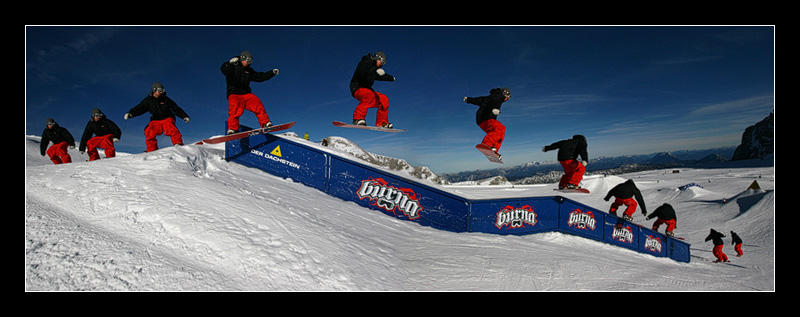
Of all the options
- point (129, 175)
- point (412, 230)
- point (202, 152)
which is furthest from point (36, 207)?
point (412, 230)

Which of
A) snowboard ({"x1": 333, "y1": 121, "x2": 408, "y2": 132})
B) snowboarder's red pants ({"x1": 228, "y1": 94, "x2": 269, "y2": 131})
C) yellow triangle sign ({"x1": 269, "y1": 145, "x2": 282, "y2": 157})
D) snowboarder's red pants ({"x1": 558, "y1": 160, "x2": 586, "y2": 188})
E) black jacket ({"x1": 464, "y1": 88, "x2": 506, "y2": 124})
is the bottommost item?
snowboarder's red pants ({"x1": 558, "y1": 160, "x2": 586, "y2": 188})

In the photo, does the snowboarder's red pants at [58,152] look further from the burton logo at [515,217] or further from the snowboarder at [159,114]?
the burton logo at [515,217]

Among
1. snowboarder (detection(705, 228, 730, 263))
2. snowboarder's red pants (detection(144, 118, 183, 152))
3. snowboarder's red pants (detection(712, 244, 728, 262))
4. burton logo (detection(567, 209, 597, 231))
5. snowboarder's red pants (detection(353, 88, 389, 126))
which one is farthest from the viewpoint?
snowboarder's red pants (detection(712, 244, 728, 262))

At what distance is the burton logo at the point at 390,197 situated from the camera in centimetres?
749

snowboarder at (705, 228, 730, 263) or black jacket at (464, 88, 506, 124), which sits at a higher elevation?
black jacket at (464, 88, 506, 124)

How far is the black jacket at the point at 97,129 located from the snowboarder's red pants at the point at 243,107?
314cm

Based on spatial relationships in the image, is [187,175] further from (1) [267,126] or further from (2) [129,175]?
(1) [267,126]

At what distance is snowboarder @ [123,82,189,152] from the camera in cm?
624

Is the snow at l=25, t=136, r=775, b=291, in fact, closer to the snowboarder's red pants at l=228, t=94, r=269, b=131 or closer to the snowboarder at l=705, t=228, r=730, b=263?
the snowboarder's red pants at l=228, t=94, r=269, b=131

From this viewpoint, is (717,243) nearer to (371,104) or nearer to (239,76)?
(371,104)

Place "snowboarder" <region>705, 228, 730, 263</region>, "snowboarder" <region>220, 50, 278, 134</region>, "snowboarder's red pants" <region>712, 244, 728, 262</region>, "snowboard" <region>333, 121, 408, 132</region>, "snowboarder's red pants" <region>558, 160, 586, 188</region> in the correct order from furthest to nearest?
1. "snowboarder's red pants" <region>712, 244, 728, 262</region>
2. "snowboarder" <region>705, 228, 730, 263</region>
3. "snowboarder" <region>220, 50, 278, 134</region>
4. "snowboard" <region>333, 121, 408, 132</region>
5. "snowboarder's red pants" <region>558, 160, 586, 188</region>

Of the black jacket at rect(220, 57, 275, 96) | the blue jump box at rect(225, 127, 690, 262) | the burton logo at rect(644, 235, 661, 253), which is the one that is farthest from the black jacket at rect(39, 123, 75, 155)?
the burton logo at rect(644, 235, 661, 253)

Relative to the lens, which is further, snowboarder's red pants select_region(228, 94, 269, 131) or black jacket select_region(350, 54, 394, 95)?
snowboarder's red pants select_region(228, 94, 269, 131)

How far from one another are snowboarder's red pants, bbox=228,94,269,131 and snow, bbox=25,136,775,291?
46.8 inches
